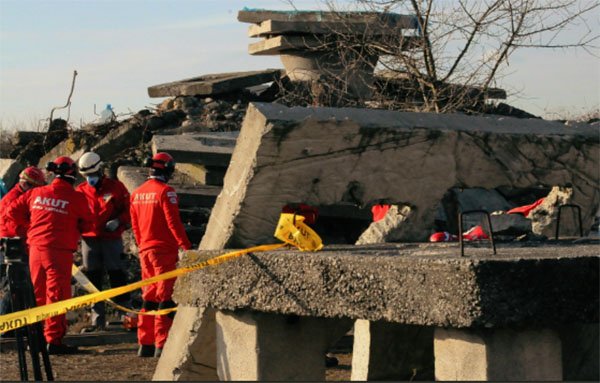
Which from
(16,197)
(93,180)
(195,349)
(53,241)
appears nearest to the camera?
(195,349)

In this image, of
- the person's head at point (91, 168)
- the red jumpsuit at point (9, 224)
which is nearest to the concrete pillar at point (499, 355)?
the red jumpsuit at point (9, 224)

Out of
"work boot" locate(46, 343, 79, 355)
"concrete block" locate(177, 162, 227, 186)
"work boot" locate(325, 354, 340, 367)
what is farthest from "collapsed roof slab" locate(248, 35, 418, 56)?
"work boot" locate(325, 354, 340, 367)

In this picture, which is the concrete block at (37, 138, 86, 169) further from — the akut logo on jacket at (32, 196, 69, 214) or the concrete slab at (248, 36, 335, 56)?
the akut logo on jacket at (32, 196, 69, 214)

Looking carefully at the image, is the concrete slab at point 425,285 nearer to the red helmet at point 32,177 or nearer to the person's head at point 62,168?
the person's head at point 62,168

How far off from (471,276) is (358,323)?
255 centimetres

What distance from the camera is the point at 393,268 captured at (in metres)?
5.07

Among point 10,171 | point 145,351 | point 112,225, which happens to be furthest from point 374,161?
point 10,171

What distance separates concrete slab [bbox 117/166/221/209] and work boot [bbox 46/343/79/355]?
118 inches

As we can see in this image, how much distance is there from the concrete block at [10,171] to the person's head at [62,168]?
547cm

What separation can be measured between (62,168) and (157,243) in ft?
4.14

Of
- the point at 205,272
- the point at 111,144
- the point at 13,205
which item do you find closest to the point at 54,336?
the point at 13,205

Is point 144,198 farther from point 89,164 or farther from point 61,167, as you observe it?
point 89,164

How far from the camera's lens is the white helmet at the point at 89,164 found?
11656mm

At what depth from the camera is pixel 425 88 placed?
41.8 ft
